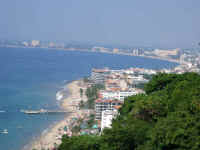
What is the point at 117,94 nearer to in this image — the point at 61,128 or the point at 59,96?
the point at 59,96

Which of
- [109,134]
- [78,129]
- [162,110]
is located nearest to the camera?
[109,134]

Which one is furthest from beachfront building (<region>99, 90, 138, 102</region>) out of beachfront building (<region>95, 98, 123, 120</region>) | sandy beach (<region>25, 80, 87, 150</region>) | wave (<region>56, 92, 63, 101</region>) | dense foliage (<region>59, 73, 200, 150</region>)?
dense foliage (<region>59, 73, 200, 150</region>)

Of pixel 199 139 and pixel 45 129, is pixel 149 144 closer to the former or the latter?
pixel 199 139

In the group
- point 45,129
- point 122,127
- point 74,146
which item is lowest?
point 45,129

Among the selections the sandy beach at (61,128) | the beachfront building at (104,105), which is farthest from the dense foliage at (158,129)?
the beachfront building at (104,105)

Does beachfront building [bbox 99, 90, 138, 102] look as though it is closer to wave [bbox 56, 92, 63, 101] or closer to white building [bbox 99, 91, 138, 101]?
white building [bbox 99, 91, 138, 101]

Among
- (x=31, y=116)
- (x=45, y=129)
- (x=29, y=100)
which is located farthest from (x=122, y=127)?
(x=29, y=100)
